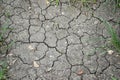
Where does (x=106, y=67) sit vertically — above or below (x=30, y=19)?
below

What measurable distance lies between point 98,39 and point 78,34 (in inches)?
11.3

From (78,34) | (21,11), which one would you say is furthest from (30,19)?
(78,34)

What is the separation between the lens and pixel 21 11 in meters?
3.62

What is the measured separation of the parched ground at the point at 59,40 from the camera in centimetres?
315

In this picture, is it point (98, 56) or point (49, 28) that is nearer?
point (98, 56)

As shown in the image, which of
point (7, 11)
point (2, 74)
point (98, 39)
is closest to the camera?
point (2, 74)

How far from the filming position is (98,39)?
11.0ft

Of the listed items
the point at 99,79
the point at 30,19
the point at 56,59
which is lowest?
the point at 99,79

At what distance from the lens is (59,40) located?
11.1ft

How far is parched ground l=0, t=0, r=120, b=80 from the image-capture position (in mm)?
3146

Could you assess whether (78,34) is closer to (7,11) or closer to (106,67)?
(106,67)

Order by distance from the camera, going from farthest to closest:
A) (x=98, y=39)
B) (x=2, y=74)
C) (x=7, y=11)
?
(x=7, y=11)
(x=98, y=39)
(x=2, y=74)

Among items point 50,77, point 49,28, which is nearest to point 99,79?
point 50,77

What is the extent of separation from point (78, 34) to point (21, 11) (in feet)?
3.02
